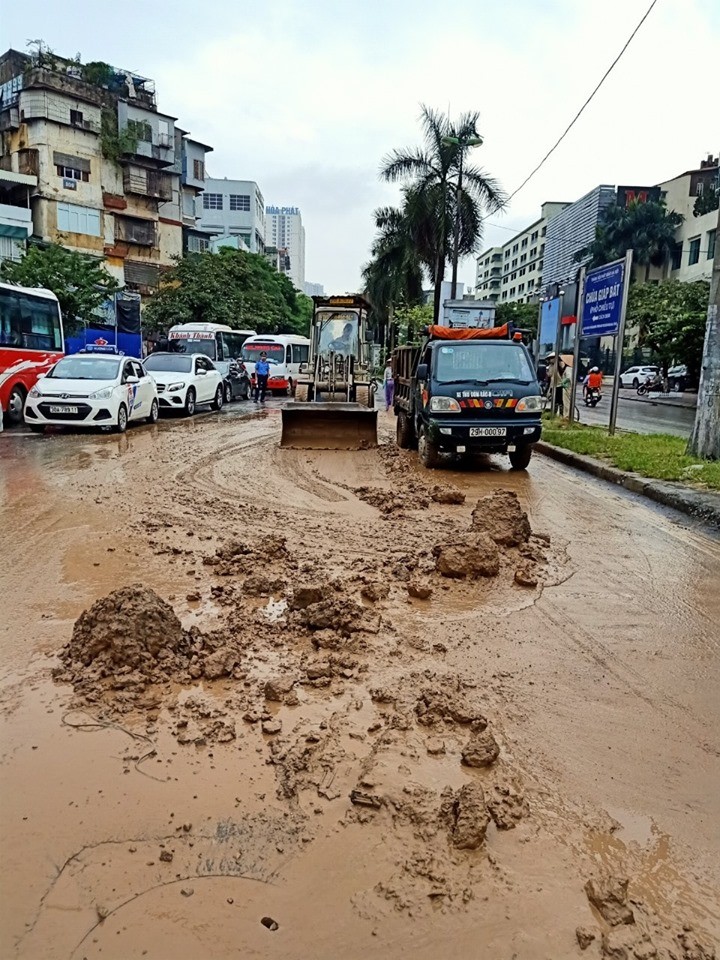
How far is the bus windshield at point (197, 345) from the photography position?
27.6 meters

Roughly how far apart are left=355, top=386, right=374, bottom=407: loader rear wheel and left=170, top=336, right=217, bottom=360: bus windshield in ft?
47.2

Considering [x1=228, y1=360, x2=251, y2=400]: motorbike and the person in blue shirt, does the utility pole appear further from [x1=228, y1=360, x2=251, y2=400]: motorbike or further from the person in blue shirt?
[x1=228, y1=360, x2=251, y2=400]: motorbike

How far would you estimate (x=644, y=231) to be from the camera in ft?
190

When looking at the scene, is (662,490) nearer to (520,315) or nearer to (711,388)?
(711,388)

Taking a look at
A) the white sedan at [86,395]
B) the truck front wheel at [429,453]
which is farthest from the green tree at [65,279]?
the truck front wheel at [429,453]

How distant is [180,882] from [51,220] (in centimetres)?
4885

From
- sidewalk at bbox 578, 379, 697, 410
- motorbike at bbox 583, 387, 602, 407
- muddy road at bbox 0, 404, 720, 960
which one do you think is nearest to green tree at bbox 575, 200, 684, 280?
sidewalk at bbox 578, 379, 697, 410

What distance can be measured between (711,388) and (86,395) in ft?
35.5

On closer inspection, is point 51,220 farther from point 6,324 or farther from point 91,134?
point 6,324

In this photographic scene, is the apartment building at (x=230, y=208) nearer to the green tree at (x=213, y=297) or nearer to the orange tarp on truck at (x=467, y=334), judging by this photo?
the green tree at (x=213, y=297)

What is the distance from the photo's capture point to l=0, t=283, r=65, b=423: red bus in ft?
52.1

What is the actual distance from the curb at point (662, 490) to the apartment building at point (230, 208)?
256 ft

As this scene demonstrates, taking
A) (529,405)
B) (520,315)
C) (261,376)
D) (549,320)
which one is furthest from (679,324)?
(520,315)

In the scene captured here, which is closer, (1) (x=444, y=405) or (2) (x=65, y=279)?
(1) (x=444, y=405)
